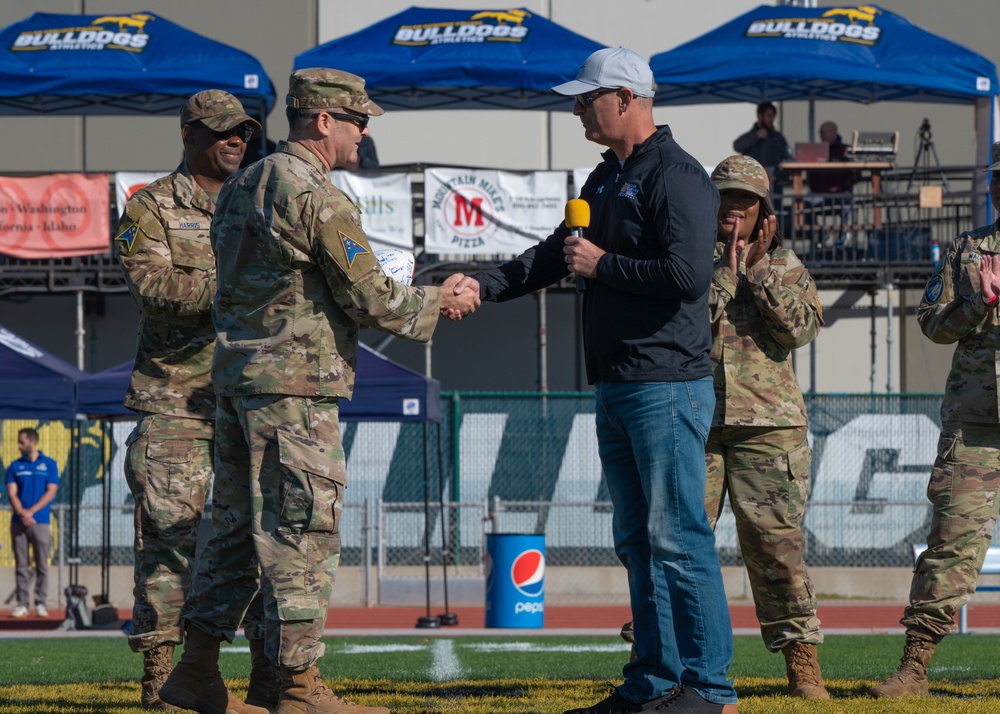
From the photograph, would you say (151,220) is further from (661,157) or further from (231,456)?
(661,157)

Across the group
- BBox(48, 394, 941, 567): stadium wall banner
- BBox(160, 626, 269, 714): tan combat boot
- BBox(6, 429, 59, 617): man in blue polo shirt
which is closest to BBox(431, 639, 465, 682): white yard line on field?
BBox(160, 626, 269, 714): tan combat boot

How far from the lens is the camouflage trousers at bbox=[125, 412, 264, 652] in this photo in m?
5.88

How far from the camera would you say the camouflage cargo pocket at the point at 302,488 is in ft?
15.9

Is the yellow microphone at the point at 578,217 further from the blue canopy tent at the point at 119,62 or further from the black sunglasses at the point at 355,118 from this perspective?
the blue canopy tent at the point at 119,62

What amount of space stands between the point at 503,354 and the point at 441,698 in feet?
54.2

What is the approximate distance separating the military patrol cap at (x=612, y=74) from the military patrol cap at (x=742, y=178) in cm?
119

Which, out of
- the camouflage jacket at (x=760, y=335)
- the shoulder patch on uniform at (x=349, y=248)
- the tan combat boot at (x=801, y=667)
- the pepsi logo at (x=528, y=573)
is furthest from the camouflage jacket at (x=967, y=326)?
the pepsi logo at (x=528, y=573)

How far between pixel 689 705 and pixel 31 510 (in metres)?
12.4

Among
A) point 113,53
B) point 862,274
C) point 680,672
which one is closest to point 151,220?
point 680,672

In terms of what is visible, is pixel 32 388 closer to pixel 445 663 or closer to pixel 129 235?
pixel 445 663

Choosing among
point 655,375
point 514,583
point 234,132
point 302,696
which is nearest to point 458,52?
point 514,583

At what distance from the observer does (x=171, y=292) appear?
584 centimetres

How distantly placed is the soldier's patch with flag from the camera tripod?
15.8 m

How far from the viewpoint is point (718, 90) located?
67.3 ft
